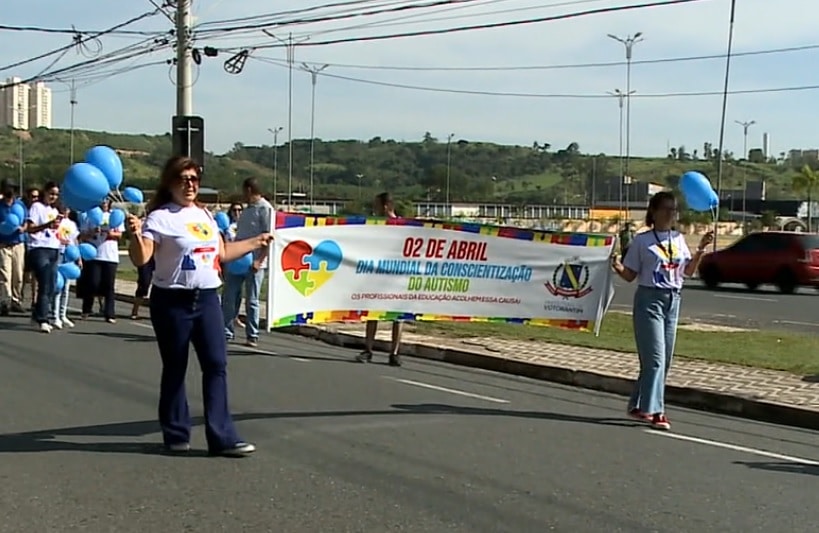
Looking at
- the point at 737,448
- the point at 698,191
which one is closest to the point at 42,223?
the point at 698,191

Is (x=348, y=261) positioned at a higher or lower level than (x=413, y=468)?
higher

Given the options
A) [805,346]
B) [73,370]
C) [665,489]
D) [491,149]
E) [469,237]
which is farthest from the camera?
[491,149]

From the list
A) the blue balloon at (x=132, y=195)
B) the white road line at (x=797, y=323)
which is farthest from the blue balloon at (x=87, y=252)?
the white road line at (x=797, y=323)

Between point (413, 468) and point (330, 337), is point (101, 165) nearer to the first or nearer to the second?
point (413, 468)

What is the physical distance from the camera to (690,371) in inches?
469

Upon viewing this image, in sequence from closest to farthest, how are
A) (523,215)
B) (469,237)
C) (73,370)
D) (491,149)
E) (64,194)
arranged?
(64,194) → (73,370) → (469,237) → (523,215) → (491,149)

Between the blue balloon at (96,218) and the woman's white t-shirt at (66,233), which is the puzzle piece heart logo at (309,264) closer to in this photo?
the woman's white t-shirt at (66,233)

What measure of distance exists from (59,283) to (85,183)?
735 cm

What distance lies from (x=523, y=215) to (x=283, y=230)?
243ft

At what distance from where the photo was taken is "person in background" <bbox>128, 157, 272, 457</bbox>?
7.25 m

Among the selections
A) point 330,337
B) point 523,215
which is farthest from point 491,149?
point 330,337

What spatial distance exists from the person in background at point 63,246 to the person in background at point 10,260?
0.85 meters

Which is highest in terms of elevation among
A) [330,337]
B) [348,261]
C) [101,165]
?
[101,165]

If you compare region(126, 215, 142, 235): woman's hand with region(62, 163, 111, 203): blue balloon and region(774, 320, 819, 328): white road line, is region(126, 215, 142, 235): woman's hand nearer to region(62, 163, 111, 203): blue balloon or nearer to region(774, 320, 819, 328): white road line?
region(62, 163, 111, 203): blue balloon
